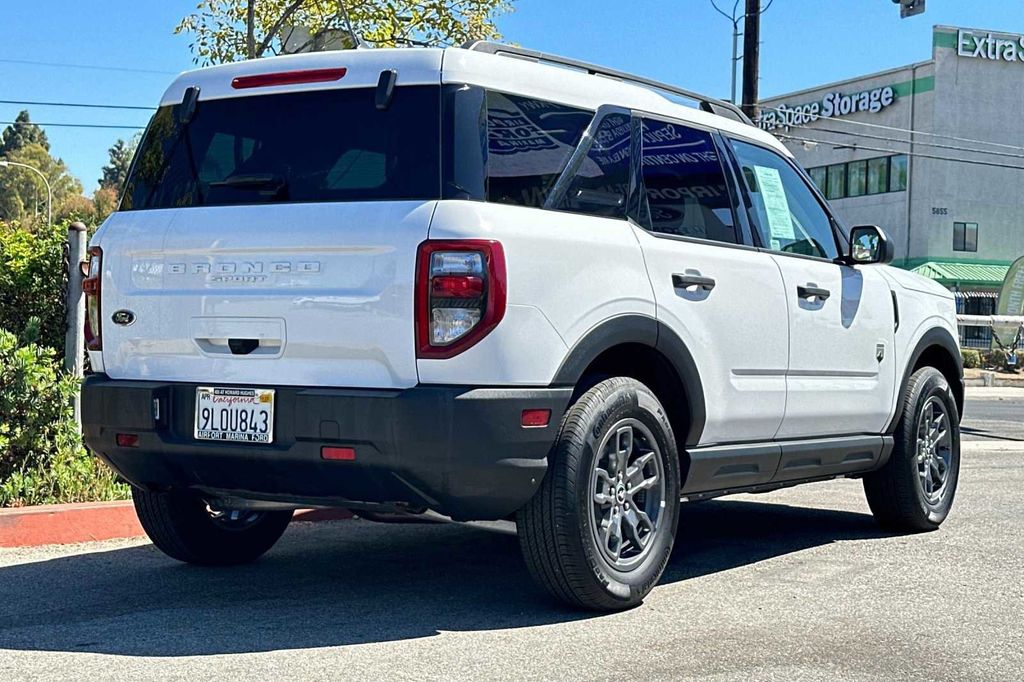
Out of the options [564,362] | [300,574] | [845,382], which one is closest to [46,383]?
[300,574]

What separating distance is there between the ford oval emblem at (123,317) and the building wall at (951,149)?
151 feet

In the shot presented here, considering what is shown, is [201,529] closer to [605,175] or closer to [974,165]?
[605,175]

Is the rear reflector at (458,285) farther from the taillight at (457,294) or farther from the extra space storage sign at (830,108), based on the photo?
the extra space storage sign at (830,108)

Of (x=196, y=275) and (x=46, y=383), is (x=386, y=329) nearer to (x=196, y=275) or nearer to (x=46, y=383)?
(x=196, y=275)

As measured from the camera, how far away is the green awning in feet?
Answer: 158

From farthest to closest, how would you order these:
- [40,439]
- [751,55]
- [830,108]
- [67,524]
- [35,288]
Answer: [830,108], [751,55], [35,288], [40,439], [67,524]

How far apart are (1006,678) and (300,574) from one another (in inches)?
121

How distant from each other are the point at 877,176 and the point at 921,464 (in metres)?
45.9

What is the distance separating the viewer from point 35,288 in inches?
333

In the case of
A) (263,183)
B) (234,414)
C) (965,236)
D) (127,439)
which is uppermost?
(965,236)

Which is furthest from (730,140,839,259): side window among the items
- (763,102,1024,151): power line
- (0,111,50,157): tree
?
(0,111,50,157): tree

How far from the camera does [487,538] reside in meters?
7.24

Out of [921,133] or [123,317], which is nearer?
[123,317]

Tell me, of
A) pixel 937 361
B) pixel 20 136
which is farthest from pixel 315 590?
pixel 20 136
